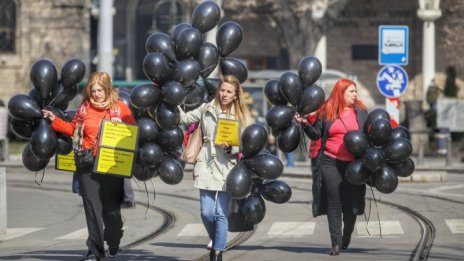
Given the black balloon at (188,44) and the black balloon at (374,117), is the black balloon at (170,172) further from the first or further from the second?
the black balloon at (374,117)

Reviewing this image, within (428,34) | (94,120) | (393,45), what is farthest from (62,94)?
(428,34)

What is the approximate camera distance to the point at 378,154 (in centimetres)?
1312

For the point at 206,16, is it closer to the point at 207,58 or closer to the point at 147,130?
the point at 207,58

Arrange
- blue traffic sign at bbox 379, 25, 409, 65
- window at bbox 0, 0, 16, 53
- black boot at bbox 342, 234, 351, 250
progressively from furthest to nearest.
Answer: window at bbox 0, 0, 16, 53 < blue traffic sign at bbox 379, 25, 409, 65 < black boot at bbox 342, 234, 351, 250

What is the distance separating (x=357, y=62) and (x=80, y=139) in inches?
1454

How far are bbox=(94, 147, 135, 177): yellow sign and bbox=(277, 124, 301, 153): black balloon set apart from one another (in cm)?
163

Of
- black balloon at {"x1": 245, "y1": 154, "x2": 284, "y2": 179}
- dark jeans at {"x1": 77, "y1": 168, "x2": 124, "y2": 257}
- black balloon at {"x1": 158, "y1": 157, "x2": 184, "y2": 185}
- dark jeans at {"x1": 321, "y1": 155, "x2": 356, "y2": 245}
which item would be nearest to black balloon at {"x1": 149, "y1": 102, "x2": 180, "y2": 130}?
black balloon at {"x1": 158, "y1": 157, "x2": 184, "y2": 185}

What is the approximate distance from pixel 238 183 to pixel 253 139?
396 millimetres

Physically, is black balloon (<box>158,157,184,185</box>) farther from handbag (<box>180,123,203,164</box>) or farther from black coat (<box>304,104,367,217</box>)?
black coat (<box>304,104,367,217</box>)

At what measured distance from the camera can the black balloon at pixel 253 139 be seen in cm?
1184

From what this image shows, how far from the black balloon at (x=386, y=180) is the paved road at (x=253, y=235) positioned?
65cm

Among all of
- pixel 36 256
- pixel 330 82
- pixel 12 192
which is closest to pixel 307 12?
pixel 330 82

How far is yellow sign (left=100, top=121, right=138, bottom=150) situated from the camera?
12023 millimetres

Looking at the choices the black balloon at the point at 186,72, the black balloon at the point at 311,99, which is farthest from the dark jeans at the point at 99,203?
the black balloon at the point at 311,99
